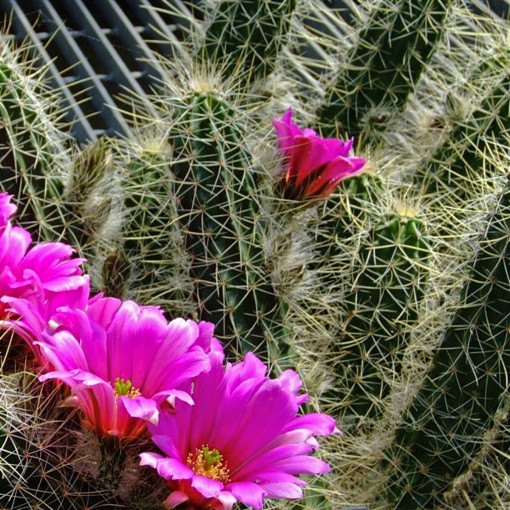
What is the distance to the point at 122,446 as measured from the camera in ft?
2.65

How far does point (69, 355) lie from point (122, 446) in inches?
3.5

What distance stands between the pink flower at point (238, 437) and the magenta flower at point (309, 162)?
0.43 m

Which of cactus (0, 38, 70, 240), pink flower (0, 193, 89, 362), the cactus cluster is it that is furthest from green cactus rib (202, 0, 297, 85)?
pink flower (0, 193, 89, 362)

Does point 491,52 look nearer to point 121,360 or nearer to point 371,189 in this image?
point 371,189

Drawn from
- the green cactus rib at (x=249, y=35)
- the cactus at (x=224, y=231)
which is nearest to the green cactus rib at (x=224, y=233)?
the cactus at (x=224, y=231)

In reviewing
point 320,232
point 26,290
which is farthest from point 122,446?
point 320,232


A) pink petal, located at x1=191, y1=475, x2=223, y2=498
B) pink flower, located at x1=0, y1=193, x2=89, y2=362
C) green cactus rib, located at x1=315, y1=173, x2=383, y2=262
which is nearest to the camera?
pink petal, located at x1=191, y1=475, x2=223, y2=498

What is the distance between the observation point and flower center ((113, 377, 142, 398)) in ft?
2.64

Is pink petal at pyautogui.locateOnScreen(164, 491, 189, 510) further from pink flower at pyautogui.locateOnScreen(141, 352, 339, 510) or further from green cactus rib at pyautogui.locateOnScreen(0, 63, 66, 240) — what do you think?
green cactus rib at pyautogui.locateOnScreen(0, 63, 66, 240)

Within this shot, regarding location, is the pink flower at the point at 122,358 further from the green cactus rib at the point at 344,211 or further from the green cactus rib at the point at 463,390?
the green cactus rib at the point at 344,211

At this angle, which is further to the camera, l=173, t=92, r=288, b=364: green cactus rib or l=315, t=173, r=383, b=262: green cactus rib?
l=315, t=173, r=383, b=262: green cactus rib

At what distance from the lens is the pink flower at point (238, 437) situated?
776 millimetres

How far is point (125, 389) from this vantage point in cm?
80

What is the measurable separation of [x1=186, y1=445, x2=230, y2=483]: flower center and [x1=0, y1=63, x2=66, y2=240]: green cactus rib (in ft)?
1.61
